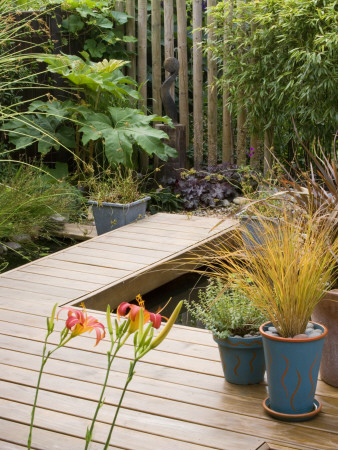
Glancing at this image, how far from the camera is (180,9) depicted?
6.82 m

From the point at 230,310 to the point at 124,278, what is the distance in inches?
60.5

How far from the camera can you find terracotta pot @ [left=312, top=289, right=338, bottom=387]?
106 inches

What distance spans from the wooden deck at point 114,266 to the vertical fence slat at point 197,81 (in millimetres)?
1580

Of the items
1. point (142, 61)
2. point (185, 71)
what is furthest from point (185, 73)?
point (142, 61)

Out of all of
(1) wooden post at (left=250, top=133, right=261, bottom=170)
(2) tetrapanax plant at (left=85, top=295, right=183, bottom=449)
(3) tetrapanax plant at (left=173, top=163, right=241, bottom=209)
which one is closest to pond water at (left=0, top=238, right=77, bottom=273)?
(3) tetrapanax plant at (left=173, top=163, right=241, bottom=209)

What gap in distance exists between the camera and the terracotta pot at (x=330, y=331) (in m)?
2.68

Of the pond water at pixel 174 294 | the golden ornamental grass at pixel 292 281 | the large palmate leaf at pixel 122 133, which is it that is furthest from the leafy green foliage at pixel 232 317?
the large palmate leaf at pixel 122 133

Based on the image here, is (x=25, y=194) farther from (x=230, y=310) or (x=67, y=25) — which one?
(x=230, y=310)

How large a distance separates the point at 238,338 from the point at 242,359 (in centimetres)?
9

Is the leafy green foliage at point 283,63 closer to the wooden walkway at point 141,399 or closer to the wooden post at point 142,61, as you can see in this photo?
the wooden post at point 142,61

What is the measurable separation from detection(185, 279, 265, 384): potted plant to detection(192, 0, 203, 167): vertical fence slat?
4.32 metres

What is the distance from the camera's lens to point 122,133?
6.03 m

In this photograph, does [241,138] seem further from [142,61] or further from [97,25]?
[97,25]

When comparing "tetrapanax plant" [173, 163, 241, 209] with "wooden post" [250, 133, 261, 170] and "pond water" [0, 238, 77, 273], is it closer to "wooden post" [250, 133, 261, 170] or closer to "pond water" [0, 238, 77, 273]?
"wooden post" [250, 133, 261, 170]
